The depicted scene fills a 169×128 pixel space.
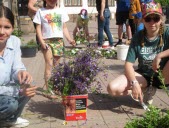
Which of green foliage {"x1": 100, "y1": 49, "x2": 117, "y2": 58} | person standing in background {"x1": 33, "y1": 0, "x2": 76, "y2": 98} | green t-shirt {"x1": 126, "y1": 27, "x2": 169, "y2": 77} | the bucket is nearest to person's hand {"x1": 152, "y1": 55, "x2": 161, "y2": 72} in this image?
green t-shirt {"x1": 126, "y1": 27, "x2": 169, "y2": 77}

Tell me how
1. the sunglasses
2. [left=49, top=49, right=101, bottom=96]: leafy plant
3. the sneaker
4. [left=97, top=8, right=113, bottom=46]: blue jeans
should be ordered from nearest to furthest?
[left=49, top=49, right=101, bottom=96]: leafy plant, the sunglasses, the sneaker, [left=97, top=8, right=113, bottom=46]: blue jeans

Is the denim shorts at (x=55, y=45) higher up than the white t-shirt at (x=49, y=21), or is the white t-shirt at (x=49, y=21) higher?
the white t-shirt at (x=49, y=21)

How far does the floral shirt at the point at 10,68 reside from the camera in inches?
134

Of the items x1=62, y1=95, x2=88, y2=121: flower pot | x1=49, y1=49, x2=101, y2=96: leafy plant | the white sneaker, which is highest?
x1=49, y1=49, x2=101, y2=96: leafy plant

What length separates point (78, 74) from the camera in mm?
3605

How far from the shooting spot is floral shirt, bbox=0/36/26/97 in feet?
11.2

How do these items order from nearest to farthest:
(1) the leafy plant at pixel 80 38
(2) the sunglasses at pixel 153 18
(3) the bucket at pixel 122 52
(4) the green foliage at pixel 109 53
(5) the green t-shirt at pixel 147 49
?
(2) the sunglasses at pixel 153 18, (5) the green t-shirt at pixel 147 49, (3) the bucket at pixel 122 52, (4) the green foliage at pixel 109 53, (1) the leafy plant at pixel 80 38

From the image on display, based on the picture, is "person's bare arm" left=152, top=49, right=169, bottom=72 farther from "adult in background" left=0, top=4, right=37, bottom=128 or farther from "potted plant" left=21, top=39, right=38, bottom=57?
"potted plant" left=21, top=39, right=38, bottom=57

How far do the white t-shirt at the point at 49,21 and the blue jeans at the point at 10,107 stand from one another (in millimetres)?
1404

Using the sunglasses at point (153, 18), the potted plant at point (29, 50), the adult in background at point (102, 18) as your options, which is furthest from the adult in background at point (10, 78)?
the adult in background at point (102, 18)

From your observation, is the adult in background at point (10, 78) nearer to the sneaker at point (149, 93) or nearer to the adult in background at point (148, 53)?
the adult in background at point (148, 53)

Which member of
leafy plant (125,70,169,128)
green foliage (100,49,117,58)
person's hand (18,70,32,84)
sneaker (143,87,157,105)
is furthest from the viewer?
green foliage (100,49,117,58)

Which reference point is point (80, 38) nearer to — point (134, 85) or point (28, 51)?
point (28, 51)

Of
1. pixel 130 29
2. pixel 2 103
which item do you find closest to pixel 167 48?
pixel 2 103
